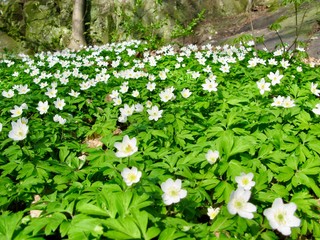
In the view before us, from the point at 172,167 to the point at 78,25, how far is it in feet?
41.8

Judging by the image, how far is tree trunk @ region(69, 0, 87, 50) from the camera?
13455 mm

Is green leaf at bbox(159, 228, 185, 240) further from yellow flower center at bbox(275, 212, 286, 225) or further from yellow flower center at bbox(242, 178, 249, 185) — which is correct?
yellow flower center at bbox(242, 178, 249, 185)

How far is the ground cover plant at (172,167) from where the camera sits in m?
1.75

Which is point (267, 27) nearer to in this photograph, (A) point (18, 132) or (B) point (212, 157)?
(B) point (212, 157)

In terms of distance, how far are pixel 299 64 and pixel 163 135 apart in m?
3.87

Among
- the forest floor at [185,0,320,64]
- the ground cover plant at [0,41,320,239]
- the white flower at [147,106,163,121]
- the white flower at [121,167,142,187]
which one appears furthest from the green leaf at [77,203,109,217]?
the forest floor at [185,0,320,64]

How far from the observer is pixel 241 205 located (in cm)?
170

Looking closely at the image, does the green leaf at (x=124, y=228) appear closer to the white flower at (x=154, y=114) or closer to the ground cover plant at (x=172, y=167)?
the ground cover plant at (x=172, y=167)

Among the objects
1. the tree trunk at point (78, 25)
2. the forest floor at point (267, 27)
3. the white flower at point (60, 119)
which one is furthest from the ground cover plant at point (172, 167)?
the tree trunk at point (78, 25)

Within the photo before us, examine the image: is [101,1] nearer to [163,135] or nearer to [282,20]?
[282,20]

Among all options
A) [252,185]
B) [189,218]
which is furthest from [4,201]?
[252,185]

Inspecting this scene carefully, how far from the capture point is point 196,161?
8.36 ft

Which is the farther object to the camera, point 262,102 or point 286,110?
point 262,102

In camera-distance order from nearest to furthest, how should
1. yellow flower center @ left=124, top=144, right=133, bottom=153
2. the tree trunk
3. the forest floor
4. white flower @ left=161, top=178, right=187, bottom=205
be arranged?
white flower @ left=161, top=178, right=187, bottom=205, yellow flower center @ left=124, top=144, right=133, bottom=153, the forest floor, the tree trunk
